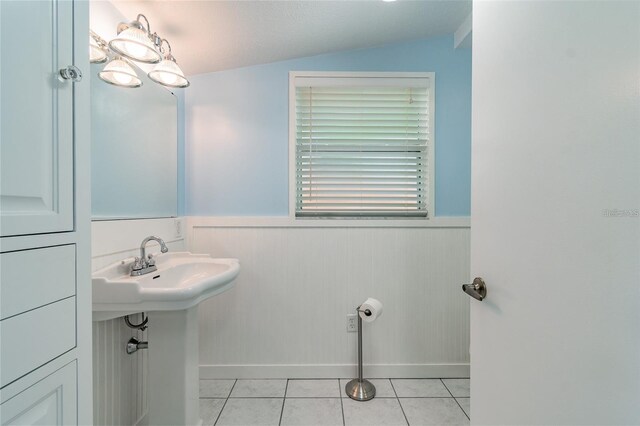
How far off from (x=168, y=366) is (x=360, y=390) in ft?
3.70

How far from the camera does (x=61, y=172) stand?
54 cm

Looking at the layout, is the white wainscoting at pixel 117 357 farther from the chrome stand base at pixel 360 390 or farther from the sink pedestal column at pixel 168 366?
the chrome stand base at pixel 360 390

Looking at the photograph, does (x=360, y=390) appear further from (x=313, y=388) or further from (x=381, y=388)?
(x=313, y=388)

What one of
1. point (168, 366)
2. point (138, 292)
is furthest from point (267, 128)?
point (168, 366)

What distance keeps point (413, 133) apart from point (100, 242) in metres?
1.91

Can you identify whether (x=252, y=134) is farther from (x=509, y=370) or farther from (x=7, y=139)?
(x=509, y=370)

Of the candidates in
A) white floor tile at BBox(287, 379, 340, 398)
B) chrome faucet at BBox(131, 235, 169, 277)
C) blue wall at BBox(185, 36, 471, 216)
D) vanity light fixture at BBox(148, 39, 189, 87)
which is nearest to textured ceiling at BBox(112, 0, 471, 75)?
blue wall at BBox(185, 36, 471, 216)

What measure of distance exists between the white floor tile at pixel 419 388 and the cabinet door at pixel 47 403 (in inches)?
65.5

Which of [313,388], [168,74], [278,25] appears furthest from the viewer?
[313,388]

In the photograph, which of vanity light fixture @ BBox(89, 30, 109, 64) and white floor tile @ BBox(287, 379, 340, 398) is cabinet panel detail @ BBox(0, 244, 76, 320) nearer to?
vanity light fixture @ BBox(89, 30, 109, 64)

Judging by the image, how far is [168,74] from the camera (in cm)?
126

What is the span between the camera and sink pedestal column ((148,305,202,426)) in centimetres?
115

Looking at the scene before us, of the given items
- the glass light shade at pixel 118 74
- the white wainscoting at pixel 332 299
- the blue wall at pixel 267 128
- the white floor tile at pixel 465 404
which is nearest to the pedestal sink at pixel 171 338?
the white wainscoting at pixel 332 299

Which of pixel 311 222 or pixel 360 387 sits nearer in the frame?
pixel 360 387
